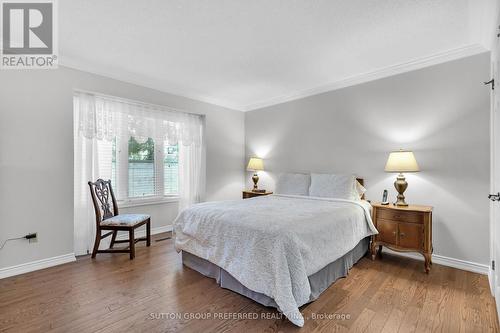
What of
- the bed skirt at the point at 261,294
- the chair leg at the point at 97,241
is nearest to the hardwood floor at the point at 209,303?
the bed skirt at the point at 261,294

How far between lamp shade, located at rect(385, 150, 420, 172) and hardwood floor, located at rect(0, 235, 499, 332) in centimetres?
112

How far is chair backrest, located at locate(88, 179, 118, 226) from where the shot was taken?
288 centimetres

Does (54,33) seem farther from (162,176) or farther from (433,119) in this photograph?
(433,119)

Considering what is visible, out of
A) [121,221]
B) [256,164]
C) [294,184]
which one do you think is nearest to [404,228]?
[294,184]

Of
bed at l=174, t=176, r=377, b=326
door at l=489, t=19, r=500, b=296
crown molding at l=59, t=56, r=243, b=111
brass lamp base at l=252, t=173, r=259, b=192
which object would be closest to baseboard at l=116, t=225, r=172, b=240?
bed at l=174, t=176, r=377, b=326

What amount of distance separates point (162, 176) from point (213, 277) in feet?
7.17

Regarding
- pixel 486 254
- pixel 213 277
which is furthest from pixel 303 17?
pixel 486 254

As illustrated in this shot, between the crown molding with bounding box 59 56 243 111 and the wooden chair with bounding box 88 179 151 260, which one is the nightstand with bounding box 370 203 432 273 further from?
the crown molding with bounding box 59 56 243 111

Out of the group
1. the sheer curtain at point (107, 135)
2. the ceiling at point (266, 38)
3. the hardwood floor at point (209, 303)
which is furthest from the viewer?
the sheer curtain at point (107, 135)

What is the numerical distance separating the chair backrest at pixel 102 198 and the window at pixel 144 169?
29cm

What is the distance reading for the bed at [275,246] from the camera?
1.72 meters

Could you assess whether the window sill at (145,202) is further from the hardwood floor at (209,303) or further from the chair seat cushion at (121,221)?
the hardwood floor at (209,303)

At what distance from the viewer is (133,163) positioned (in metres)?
3.66

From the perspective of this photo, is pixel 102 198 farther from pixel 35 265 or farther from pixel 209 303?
pixel 209 303
